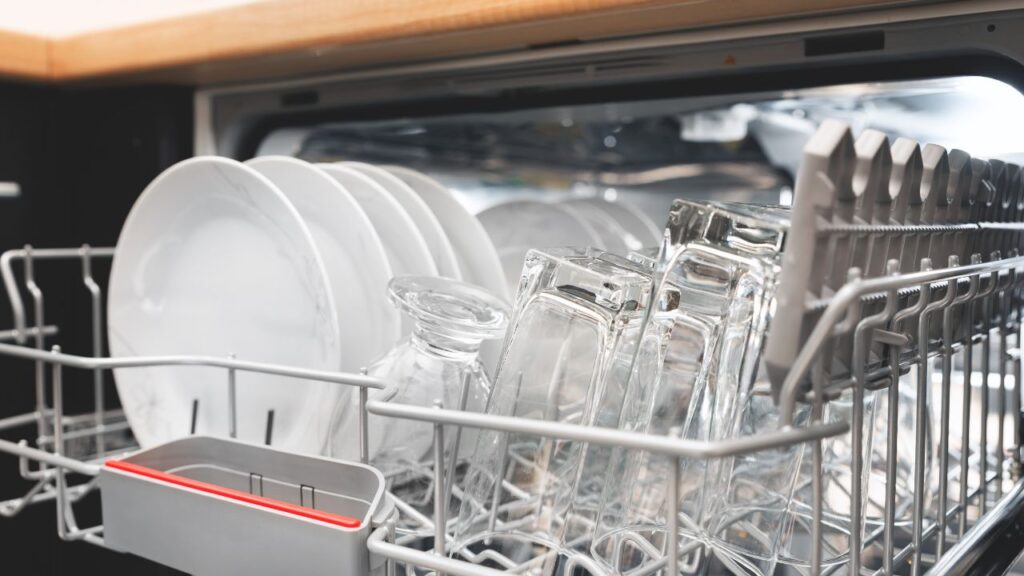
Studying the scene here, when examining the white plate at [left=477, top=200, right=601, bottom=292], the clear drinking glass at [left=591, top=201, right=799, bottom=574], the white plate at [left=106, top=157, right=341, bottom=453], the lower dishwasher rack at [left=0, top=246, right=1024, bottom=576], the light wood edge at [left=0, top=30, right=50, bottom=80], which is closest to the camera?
the lower dishwasher rack at [left=0, top=246, right=1024, bottom=576]

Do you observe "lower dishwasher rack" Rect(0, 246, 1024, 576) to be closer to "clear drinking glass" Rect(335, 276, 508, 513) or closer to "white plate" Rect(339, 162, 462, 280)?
"clear drinking glass" Rect(335, 276, 508, 513)

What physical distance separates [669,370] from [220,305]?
0.45m

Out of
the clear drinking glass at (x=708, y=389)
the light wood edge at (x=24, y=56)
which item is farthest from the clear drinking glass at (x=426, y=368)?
the light wood edge at (x=24, y=56)

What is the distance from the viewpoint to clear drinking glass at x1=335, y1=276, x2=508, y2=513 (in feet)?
1.93

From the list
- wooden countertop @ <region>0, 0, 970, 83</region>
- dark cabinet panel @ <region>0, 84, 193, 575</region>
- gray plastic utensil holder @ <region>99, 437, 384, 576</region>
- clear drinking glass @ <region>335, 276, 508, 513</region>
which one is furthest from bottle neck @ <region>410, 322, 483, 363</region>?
dark cabinet panel @ <region>0, 84, 193, 575</region>

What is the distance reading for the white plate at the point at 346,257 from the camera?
2.48 feet

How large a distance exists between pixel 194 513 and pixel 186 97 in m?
0.69

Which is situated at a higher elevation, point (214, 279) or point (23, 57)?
point (23, 57)

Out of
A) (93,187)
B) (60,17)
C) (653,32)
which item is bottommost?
(93,187)

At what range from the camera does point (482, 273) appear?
2.85 feet

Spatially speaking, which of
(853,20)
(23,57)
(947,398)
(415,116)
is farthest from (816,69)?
(23,57)

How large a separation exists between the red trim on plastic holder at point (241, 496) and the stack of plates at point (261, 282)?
16 centimetres

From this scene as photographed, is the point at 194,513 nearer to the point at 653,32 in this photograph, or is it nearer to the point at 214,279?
the point at 214,279

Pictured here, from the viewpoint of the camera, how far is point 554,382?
57cm
